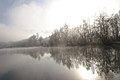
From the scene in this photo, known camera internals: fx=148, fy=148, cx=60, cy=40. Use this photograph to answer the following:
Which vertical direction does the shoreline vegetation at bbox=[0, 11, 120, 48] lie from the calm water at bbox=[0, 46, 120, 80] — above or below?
above

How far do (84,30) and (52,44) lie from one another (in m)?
43.8

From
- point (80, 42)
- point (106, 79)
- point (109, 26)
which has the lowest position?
point (106, 79)

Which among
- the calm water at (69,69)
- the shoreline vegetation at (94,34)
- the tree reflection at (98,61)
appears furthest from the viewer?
the shoreline vegetation at (94,34)

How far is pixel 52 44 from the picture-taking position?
407 ft

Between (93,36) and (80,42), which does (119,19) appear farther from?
(80,42)

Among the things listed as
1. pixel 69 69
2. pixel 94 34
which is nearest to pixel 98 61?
pixel 69 69

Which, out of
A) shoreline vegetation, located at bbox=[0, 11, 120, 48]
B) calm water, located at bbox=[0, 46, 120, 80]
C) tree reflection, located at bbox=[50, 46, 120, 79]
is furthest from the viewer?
shoreline vegetation, located at bbox=[0, 11, 120, 48]

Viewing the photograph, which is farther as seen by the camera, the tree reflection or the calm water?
the tree reflection

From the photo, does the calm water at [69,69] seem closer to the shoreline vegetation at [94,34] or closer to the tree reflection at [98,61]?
the tree reflection at [98,61]

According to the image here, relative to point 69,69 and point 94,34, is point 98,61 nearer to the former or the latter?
point 69,69

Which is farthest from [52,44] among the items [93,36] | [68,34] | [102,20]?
[102,20]

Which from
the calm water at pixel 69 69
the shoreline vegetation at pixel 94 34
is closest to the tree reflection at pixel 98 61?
the calm water at pixel 69 69

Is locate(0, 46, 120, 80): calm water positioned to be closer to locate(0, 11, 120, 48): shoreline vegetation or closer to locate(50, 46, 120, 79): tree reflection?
locate(50, 46, 120, 79): tree reflection

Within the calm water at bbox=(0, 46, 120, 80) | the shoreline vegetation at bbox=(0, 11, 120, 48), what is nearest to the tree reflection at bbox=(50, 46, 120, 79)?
the calm water at bbox=(0, 46, 120, 80)
